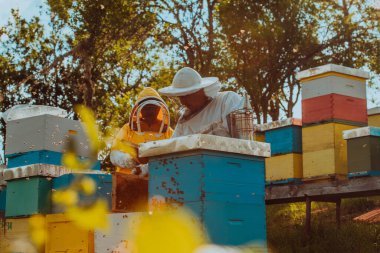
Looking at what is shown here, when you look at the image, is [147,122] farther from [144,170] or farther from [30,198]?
[30,198]

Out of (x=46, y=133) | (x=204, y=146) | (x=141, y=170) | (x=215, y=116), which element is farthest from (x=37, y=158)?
(x=204, y=146)

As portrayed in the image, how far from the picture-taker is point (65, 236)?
3.83 metres

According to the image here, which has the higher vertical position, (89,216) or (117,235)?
(89,216)

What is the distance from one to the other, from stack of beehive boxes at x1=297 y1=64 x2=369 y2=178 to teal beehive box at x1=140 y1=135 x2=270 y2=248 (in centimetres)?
430

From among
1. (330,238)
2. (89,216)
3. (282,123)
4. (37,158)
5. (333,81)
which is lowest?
(330,238)

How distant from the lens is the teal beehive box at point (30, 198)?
13.6 feet

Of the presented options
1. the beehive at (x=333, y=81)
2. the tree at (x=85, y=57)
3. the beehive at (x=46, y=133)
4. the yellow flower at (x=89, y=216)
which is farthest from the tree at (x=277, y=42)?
the yellow flower at (x=89, y=216)

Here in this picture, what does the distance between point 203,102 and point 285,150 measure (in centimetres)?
417

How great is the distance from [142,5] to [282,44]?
11.8 ft

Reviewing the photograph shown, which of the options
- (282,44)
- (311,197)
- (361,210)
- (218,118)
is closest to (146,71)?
(282,44)

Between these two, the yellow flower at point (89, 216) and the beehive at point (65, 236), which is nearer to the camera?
the yellow flower at point (89, 216)

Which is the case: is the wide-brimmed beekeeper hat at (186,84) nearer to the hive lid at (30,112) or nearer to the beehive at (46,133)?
the beehive at (46,133)

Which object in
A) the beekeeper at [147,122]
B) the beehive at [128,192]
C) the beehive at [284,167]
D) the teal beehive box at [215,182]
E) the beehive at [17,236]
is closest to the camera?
the teal beehive box at [215,182]

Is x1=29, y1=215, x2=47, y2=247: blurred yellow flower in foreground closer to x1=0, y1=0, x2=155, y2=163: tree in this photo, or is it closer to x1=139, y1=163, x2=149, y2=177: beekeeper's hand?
x1=139, y1=163, x2=149, y2=177: beekeeper's hand
